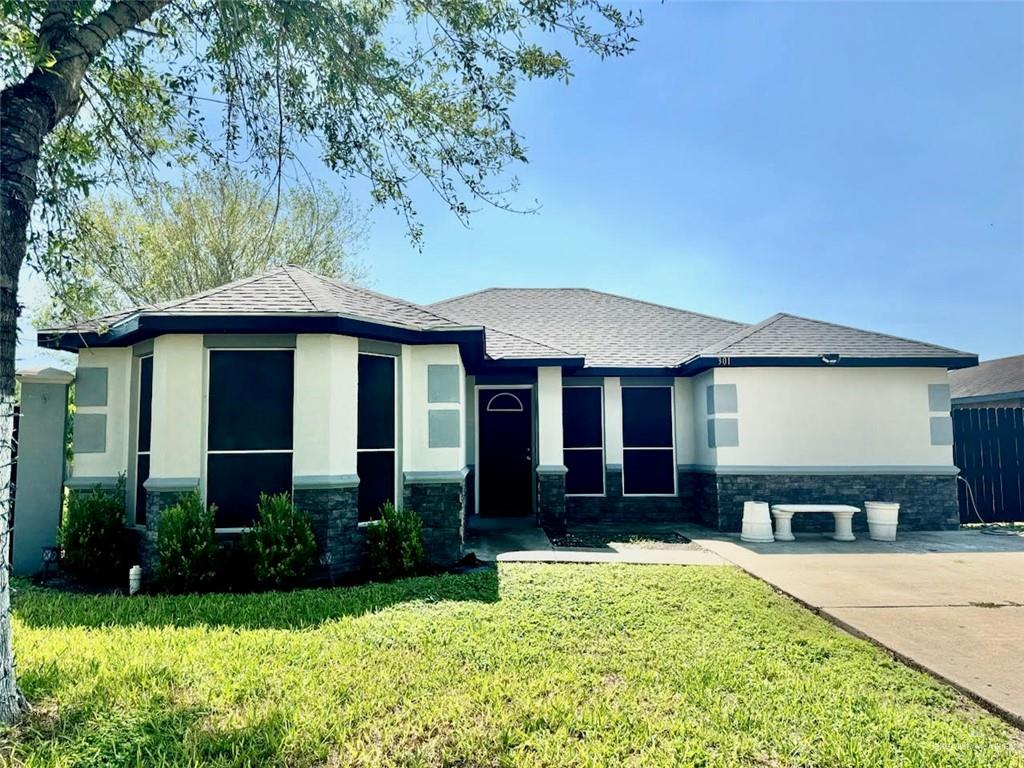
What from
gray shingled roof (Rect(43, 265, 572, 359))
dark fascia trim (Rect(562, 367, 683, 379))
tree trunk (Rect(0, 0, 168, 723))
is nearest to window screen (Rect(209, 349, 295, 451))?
gray shingled roof (Rect(43, 265, 572, 359))

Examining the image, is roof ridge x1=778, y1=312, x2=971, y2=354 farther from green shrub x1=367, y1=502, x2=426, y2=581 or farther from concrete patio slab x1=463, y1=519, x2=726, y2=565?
green shrub x1=367, y1=502, x2=426, y2=581

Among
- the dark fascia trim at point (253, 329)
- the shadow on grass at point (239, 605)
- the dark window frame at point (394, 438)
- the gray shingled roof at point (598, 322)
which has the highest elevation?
the gray shingled roof at point (598, 322)

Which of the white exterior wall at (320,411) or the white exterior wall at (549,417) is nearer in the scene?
the white exterior wall at (320,411)

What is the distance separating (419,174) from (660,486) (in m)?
8.19

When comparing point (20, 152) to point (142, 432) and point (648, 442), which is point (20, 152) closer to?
point (142, 432)

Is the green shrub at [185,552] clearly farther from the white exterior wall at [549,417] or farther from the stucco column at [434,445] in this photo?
the white exterior wall at [549,417]

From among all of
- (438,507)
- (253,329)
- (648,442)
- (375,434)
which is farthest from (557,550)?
(253,329)

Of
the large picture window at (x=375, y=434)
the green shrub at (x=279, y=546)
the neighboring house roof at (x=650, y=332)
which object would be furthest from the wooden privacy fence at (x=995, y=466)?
the green shrub at (x=279, y=546)

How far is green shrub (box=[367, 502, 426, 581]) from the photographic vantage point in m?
6.67

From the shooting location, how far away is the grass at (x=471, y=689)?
285 centimetres

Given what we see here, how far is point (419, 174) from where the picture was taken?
5.46 meters

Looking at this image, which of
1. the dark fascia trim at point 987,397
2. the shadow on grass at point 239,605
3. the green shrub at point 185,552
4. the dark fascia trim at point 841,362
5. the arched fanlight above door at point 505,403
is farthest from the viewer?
the dark fascia trim at point 987,397

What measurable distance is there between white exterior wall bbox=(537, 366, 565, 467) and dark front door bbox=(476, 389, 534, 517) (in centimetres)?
119

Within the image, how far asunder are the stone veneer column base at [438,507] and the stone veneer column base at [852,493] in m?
5.17
